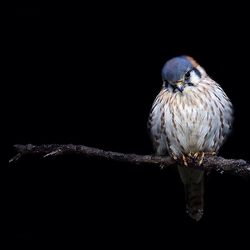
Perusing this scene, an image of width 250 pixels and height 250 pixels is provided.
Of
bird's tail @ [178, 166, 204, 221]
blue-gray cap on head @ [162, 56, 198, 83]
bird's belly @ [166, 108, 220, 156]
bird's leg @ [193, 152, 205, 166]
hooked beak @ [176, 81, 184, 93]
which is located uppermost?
blue-gray cap on head @ [162, 56, 198, 83]

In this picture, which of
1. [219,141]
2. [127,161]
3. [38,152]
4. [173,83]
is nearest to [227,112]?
[219,141]

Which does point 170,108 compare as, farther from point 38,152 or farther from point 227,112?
point 38,152

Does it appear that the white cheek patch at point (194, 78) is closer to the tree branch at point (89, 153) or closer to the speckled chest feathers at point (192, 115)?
the speckled chest feathers at point (192, 115)

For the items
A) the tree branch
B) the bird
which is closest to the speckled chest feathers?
the bird

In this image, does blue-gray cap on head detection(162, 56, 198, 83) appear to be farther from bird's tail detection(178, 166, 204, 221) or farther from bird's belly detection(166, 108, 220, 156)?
bird's tail detection(178, 166, 204, 221)

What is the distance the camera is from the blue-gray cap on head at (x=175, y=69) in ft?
12.6

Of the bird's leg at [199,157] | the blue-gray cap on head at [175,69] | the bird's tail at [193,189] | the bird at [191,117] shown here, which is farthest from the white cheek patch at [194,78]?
the bird's tail at [193,189]

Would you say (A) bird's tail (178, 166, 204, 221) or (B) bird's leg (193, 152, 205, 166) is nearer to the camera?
(B) bird's leg (193, 152, 205, 166)

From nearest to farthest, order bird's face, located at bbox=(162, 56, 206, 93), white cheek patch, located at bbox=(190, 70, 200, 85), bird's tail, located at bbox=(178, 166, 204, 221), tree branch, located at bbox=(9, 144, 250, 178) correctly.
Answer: tree branch, located at bbox=(9, 144, 250, 178) → bird's face, located at bbox=(162, 56, 206, 93) → white cheek patch, located at bbox=(190, 70, 200, 85) → bird's tail, located at bbox=(178, 166, 204, 221)

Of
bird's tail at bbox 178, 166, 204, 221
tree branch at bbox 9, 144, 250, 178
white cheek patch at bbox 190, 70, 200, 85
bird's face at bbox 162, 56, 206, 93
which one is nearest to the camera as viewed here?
tree branch at bbox 9, 144, 250, 178

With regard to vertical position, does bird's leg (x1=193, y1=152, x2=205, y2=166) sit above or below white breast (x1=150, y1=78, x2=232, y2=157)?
below

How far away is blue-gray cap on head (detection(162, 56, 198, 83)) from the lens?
151 inches

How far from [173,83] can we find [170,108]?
0.21 meters

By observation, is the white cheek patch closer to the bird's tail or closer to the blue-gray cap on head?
the blue-gray cap on head
